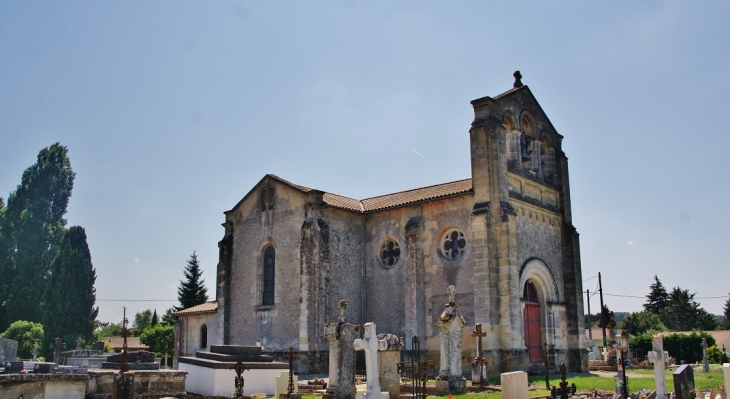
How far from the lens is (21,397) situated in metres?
11.4

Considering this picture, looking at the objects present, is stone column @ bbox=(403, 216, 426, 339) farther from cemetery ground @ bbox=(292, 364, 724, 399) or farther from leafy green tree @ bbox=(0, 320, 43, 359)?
leafy green tree @ bbox=(0, 320, 43, 359)

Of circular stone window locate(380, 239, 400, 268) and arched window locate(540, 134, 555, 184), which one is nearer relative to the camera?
Answer: circular stone window locate(380, 239, 400, 268)

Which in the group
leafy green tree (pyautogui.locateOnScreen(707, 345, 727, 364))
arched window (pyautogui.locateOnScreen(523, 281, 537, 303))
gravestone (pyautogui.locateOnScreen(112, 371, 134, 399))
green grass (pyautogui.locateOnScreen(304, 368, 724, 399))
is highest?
arched window (pyautogui.locateOnScreen(523, 281, 537, 303))

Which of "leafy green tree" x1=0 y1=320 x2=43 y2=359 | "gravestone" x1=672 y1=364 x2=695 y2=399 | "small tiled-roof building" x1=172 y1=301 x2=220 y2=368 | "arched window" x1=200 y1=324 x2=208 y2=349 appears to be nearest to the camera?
"gravestone" x1=672 y1=364 x2=695 y2=399

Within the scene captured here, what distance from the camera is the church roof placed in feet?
83.7

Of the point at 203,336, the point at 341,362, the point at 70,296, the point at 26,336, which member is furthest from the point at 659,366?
the point at 70,296

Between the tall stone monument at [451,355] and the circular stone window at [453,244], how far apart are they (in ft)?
20.3

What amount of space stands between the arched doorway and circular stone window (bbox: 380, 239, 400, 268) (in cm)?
553

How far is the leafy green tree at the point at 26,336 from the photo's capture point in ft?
130

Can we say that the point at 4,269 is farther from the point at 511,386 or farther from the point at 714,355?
the point at 714,355

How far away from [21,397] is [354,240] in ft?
56.1

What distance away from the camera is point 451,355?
17.9 m

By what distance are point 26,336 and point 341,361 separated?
33.0 metres

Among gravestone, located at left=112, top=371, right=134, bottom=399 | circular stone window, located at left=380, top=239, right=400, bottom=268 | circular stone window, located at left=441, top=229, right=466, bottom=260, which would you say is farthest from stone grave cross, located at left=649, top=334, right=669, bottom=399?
circular stone window, located at left=380, top=239, right=400, bottom=268
